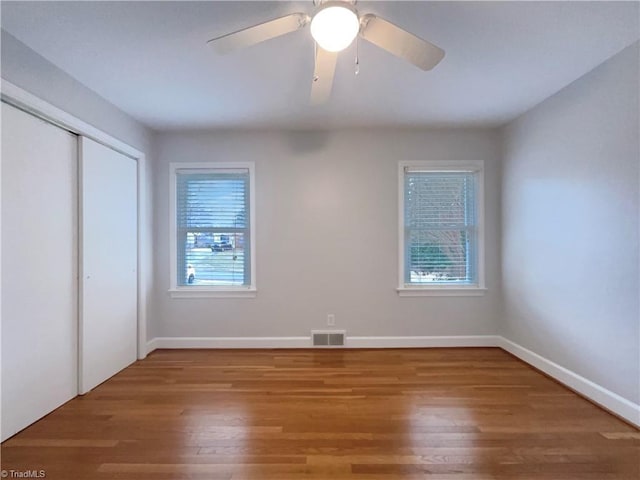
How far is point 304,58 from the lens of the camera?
214 centimetres

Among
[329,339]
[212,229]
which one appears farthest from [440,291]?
[212,229]

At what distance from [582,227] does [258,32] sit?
8.71 ft

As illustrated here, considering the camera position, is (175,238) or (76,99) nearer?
(76,99)

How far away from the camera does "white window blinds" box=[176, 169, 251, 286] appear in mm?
3631

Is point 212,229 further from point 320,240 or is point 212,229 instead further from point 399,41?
point 399,41

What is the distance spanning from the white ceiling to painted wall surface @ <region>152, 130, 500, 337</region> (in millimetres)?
401

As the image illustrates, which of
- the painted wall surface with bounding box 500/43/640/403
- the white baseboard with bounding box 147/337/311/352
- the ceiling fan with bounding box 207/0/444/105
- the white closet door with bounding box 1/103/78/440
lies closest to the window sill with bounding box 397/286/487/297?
the painted wall surface with bounding box 500/43/640/403

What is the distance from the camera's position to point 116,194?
9.65ft

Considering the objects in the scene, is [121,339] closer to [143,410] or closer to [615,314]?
[143,410]

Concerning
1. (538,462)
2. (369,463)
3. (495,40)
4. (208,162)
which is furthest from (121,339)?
(495,40)

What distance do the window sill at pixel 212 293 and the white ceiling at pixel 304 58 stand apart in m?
1.80

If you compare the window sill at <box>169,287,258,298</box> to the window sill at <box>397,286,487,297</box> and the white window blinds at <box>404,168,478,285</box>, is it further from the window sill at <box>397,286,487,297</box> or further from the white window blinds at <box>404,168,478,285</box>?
the white window blinds at <box>404,168,478,285</box>

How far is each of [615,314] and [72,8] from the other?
3812mm

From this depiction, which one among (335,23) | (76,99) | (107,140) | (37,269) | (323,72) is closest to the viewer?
(335,23)
